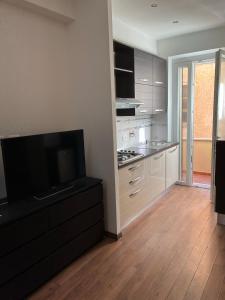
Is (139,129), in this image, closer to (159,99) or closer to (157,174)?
(159,99)

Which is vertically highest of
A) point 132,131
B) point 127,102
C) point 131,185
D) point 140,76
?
point 140,76

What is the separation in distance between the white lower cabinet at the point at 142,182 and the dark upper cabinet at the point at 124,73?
0.97 meters

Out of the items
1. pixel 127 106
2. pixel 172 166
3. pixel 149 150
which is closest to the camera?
pixel 127 106

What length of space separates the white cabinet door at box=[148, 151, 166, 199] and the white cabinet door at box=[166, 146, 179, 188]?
17 centimetres

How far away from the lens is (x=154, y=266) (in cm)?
229

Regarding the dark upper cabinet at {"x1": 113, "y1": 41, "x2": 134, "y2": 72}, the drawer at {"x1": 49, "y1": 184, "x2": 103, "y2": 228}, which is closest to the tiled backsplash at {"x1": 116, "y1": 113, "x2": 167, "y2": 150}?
the dark upper cabinet at {"x1": 113, "y1": 41, "x2": 134, "y2": 72}

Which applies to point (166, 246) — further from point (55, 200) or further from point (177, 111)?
point (177, 111)

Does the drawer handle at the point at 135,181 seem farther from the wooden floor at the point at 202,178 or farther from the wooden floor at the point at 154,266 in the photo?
the wooden floor at the point at 202,178

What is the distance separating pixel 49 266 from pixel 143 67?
9.26 ft

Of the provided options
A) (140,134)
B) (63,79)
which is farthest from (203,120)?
(63,79)

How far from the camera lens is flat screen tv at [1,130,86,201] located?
1.97 m

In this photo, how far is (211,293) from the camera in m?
1.92

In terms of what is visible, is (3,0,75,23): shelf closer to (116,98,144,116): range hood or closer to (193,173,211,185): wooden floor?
(116,98,144,116): range hood

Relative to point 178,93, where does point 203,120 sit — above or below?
below
